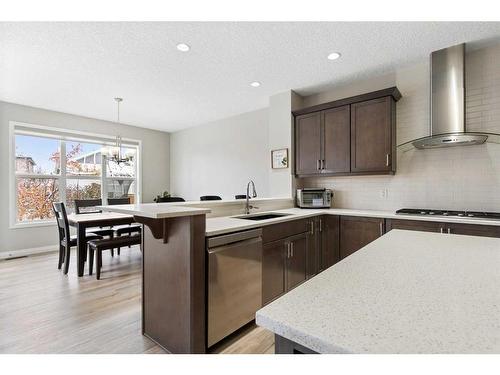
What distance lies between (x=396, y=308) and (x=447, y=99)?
3.10 metres

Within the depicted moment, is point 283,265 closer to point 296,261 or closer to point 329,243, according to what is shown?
point 296,261

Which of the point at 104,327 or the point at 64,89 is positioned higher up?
the point at 64,89

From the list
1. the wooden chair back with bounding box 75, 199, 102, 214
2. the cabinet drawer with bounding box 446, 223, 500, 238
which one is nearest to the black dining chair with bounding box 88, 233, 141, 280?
the wooden chair back with bounding box 75, 199, 102, 214

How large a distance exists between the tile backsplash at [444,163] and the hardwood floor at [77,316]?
2450mm

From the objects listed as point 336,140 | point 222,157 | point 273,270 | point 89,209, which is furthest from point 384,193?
point 89,209

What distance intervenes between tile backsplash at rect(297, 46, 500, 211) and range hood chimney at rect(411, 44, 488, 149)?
0.18m

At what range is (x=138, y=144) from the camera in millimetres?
6055

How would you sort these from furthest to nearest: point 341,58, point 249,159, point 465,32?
point 249,159
point 341,58
point 465,32

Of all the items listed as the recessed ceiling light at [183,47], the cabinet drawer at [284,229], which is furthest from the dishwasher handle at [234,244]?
the recessed ceiling light at [183,47]

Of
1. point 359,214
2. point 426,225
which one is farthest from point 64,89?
point 426,225

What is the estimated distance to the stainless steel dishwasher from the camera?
1.69 meters

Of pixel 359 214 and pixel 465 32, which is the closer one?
pixel 465 32
